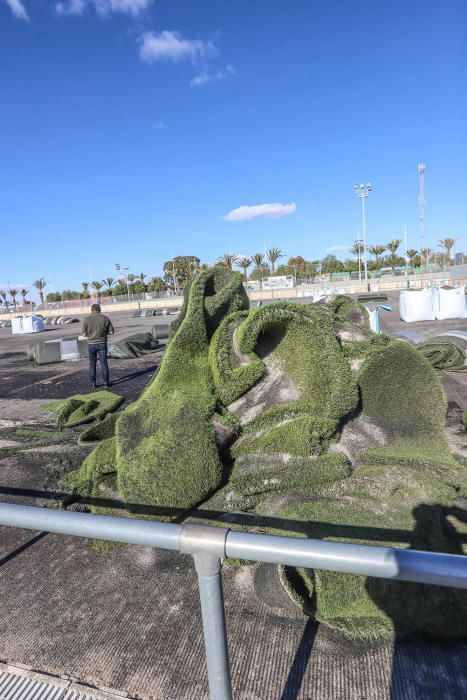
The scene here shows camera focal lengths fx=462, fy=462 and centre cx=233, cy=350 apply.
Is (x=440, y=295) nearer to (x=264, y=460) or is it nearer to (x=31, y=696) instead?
(x=264, y=460)

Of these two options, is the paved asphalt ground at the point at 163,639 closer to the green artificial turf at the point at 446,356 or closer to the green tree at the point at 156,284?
the green artificial turf at the point at 446,356

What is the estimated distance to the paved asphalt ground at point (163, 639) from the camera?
2088 millimetres

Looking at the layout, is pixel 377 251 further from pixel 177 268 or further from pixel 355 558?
pixel 355 558

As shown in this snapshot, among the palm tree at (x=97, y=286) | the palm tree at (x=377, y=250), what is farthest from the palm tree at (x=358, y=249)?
the palm tree at (x=97, y=286)

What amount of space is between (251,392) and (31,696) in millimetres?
2120

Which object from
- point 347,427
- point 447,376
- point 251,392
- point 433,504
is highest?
point 251,392

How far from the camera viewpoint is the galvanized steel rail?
3.72ft

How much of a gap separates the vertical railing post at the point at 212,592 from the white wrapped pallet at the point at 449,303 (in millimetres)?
21206

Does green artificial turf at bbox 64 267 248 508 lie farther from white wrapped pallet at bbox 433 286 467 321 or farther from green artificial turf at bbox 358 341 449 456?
white wrapped pallet at bbox 433 286 467 321

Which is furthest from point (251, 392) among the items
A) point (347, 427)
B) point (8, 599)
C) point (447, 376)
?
point (447, 376)

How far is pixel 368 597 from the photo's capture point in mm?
2350

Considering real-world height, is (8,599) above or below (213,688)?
below

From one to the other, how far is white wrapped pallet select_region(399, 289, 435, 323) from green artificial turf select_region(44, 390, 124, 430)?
639 inches

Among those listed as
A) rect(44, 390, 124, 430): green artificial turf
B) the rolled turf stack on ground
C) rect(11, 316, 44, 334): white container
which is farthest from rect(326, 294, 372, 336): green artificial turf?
rect(11, 316, 44, 334): white container
